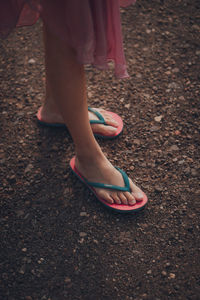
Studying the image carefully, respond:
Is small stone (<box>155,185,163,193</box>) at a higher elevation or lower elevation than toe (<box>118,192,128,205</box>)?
lower

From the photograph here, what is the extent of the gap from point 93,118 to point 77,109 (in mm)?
452

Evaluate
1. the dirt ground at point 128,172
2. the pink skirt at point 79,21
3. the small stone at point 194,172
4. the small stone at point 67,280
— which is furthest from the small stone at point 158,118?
the small stone at point 67,280

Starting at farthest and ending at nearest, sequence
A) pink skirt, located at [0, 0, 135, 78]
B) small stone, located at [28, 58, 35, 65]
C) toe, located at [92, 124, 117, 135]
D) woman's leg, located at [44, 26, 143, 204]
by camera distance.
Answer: small stone, located at [28, 58, 35, 65] → toe, located at [92, 124, 117, 135] → woman's leg, located at [44, 26, 143, 204] → pink skirt, located at [0, 0, 135, 78]

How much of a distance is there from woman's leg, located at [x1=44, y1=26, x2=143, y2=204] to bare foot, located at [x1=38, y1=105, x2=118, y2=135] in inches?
10.4

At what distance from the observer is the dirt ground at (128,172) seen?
3.97 feet

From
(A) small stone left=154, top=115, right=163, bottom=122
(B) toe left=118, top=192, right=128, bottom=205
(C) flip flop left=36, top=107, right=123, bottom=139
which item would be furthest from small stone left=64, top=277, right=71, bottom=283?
(A) small stone left=154, top=115, right=163, bottom=122

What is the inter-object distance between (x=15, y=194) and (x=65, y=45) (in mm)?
787

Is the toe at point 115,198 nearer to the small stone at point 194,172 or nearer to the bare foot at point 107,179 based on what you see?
the bare foot at point 107,179

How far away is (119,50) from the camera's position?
1.10m

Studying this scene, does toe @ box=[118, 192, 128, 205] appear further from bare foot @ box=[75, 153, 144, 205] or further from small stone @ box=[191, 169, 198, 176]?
small stone @ box=[191, 169, 198, 176]

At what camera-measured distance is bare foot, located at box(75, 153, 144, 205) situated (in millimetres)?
1345

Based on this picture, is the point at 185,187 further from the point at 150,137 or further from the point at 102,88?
the point at 102,88

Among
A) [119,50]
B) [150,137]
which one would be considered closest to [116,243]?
[150,137]

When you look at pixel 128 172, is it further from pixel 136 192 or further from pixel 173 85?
pixel 173 85
